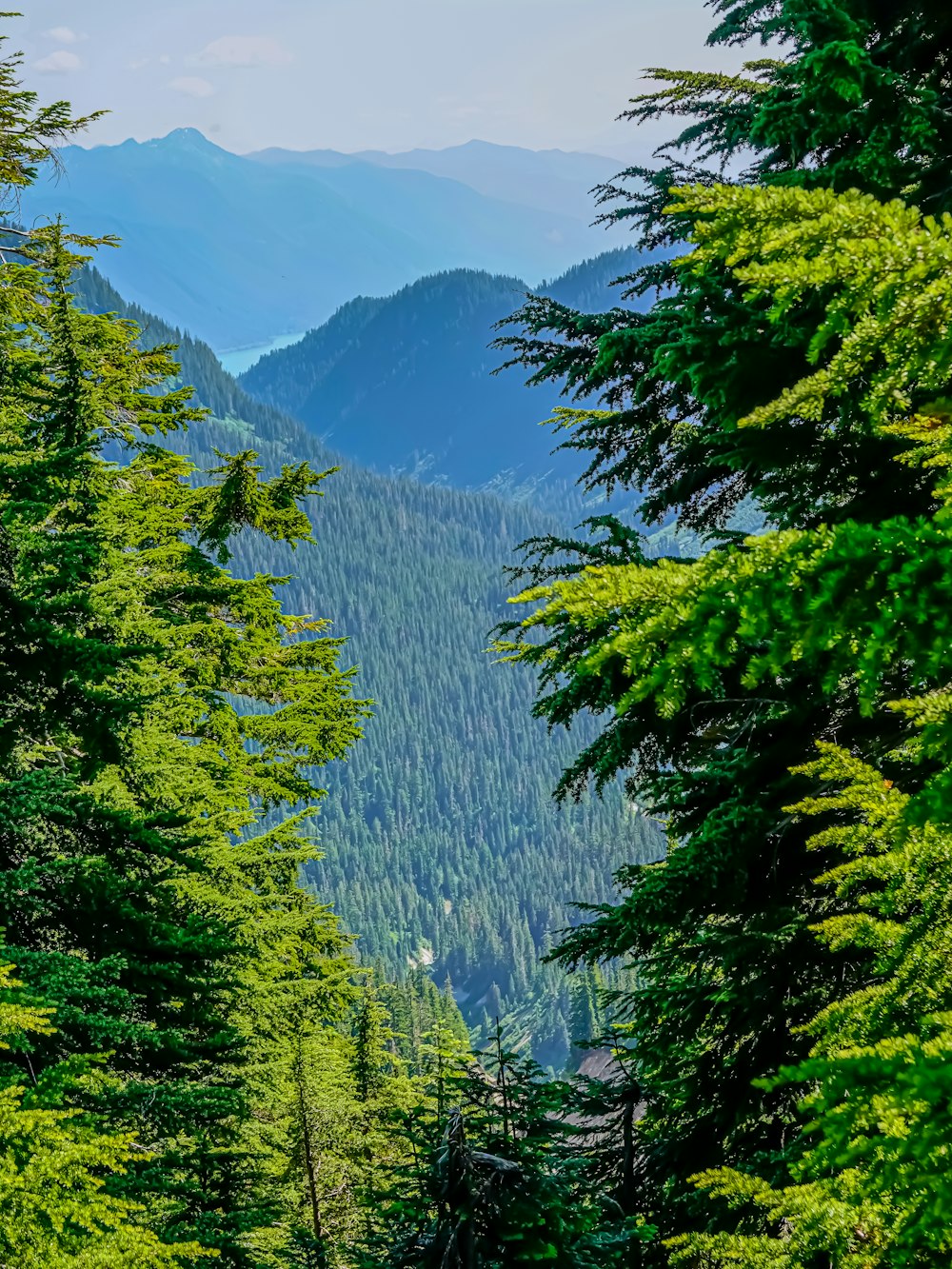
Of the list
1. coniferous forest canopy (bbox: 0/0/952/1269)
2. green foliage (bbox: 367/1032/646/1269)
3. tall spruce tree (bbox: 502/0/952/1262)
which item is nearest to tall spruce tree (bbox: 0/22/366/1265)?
coniferous forest canopy (bbox: 0/0/952/1269)

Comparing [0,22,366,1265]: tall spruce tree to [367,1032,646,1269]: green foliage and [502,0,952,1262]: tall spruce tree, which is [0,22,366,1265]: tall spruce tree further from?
[502,0,952,1262]: tall spruce tree

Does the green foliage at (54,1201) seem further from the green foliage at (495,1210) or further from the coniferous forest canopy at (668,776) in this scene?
the green foliage at (495,1210)

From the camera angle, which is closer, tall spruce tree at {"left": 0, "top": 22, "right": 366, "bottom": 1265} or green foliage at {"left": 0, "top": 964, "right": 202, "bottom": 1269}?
green foliage at {"left": 0, "top": 964, "right": 202, "bottom": 1269}

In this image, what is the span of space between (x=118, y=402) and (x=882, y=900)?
36.9 ft

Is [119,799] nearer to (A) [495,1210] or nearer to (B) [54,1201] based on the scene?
(B) [54,1201]

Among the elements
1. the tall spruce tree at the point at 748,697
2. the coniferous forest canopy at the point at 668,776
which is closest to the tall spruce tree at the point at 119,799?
the coniferous forest canopy at the point at 668,776

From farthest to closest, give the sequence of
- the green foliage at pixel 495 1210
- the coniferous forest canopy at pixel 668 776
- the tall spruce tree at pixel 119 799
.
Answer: the tall spruce tree at pixel 119 799, the green foliage at pixel 495 1210, the coniferous forest canopy at pixel 668 776

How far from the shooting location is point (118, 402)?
11.4 m

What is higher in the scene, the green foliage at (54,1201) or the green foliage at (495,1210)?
the green foliage at (54,1201)

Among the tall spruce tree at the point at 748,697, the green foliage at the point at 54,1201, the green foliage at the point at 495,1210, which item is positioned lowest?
the green foliage at the point at 495,1210

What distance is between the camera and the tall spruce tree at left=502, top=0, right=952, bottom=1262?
13.4 feet

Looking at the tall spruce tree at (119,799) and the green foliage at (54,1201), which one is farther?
the tall spruce tree at (119,799)

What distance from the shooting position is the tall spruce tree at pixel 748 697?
161 inches

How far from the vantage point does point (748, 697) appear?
5438mm
